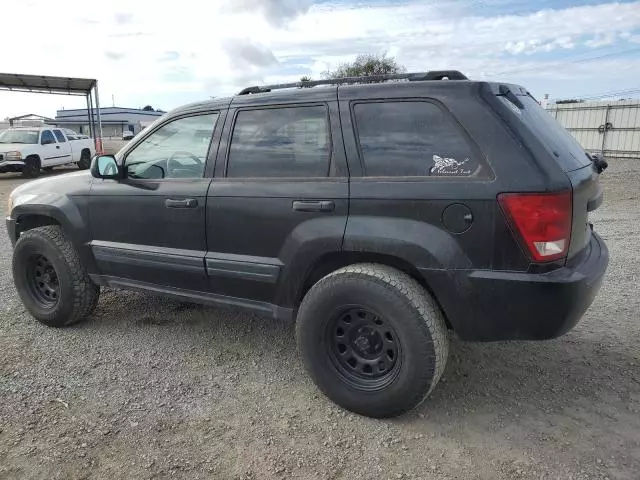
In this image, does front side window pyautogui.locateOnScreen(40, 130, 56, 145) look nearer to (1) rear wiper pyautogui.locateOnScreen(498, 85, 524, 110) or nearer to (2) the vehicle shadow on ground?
(2) the vehicle shadow on ground

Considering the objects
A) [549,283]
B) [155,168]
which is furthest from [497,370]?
[155,168]

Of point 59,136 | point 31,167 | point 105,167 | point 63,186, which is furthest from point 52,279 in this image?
point 59,136

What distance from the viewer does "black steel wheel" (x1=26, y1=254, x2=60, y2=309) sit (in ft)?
14.1

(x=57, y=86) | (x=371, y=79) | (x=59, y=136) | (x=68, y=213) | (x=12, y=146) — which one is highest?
(x=57, y=86)

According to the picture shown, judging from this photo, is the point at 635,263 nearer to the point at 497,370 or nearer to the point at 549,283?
the point at 497,370

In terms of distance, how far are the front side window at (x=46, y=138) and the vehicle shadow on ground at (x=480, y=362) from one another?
50.0 ft

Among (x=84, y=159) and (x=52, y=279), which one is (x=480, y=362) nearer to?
(x=52, y=279)

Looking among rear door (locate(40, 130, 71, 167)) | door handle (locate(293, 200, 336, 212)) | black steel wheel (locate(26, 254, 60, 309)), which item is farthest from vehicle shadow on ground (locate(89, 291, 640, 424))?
rear door (locate(40, 130, 71, 167))

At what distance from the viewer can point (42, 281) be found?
4.37 metres

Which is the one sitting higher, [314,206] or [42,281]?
[314,206]

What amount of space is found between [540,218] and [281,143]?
1.60 metres

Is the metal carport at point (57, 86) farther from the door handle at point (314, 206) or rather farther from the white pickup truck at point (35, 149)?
the door handle at point (314, 206)

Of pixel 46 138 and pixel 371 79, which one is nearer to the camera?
pixel 371 79

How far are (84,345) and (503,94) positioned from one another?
3421mm
